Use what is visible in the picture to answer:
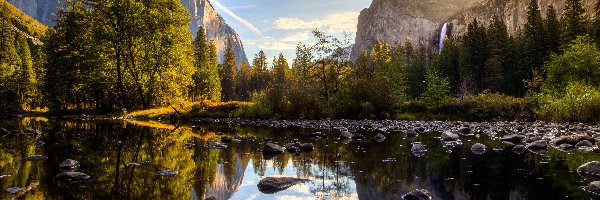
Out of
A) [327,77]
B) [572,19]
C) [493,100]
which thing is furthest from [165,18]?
[572,19]

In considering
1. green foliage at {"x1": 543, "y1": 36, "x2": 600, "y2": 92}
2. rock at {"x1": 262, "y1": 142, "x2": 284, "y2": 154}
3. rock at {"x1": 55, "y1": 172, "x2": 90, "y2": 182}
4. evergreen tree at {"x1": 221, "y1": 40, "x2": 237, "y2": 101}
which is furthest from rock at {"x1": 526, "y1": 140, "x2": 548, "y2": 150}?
evergreen tree at {"x1": 221, "y1": 40, "x2": 237, "y2": 101}

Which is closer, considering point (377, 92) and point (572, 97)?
point (572, 97)

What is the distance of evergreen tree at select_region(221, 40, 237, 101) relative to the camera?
111m

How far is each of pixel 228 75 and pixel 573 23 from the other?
79.8 meters

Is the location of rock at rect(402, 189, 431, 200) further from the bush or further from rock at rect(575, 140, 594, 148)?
the bush

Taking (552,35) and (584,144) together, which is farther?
(552,35)

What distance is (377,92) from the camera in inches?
1325

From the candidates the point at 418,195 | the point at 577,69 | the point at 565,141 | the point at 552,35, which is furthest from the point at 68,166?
the point at 552,35

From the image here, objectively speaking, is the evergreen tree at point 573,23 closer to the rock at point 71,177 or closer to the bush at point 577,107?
the bush at point 577,107

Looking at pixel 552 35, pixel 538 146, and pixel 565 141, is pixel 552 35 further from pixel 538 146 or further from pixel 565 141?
pixel 538 146

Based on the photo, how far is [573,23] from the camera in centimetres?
6041

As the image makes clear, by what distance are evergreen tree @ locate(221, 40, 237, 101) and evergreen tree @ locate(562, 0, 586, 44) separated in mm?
77717

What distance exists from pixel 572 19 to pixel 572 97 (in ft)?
146

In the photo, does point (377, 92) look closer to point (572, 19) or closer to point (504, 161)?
point (504, 161)
